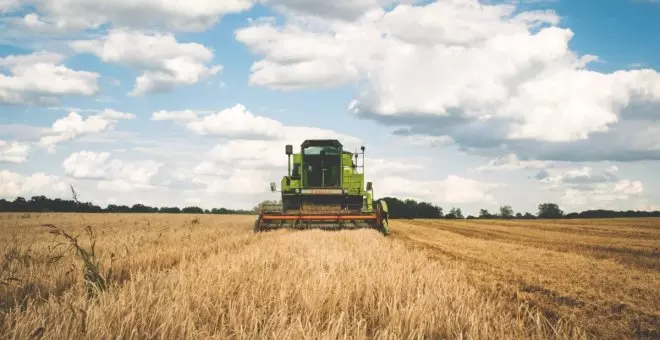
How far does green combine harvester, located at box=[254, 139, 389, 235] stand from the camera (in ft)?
56.5

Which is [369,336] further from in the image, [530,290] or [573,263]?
[573,263]

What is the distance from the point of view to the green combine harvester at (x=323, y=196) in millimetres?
17219

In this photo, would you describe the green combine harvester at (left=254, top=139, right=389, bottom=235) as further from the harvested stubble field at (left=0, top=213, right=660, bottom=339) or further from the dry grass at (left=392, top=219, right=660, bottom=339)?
the harvested stubble field at (left=0, top=213, right=660, bottom=339)

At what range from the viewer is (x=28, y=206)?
168ft

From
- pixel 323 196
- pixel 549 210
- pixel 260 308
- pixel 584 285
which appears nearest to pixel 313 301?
pixel 260 308

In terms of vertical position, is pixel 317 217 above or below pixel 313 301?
above

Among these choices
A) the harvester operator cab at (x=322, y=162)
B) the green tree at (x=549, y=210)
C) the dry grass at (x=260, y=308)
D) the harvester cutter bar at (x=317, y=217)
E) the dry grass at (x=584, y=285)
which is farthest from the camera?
the green tree at (x=549, y=210)

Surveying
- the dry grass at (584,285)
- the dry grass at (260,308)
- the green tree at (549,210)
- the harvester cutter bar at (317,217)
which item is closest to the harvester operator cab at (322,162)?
the harvester cutter bar at (317,217)

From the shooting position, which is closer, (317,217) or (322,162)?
(317,217)

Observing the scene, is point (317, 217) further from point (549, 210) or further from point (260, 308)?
point (549, 210)

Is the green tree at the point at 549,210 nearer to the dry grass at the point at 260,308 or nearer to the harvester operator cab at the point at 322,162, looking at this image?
the harvester operator cab at the point at 322,162

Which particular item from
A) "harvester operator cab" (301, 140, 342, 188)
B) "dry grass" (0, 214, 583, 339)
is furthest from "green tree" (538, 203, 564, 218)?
"dry grass" (0, 214, 583, 339)

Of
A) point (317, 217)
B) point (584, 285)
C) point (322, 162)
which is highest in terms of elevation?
point (322, 162)

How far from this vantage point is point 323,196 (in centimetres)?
1912
